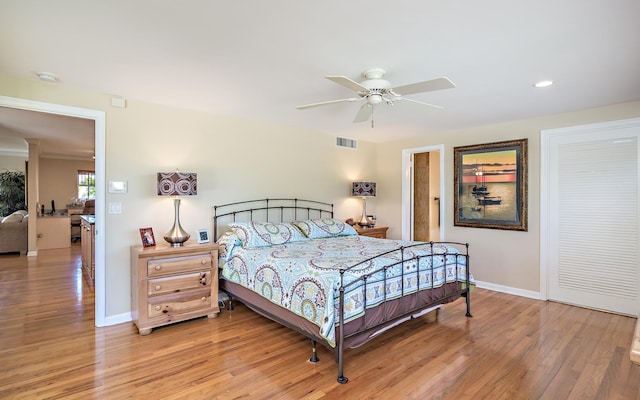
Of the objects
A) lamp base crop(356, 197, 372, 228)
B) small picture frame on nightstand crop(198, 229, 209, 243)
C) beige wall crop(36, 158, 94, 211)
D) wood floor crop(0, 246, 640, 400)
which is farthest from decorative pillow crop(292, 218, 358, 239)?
beige wall crop(36, 158, 94, 211)

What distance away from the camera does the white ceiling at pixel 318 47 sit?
2.00m

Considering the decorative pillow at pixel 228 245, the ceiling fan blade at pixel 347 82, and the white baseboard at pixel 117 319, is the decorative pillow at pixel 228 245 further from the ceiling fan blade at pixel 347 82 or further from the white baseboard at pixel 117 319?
the ceiling fan blade at pixel 347 82

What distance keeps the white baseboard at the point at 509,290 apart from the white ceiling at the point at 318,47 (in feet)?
8.29

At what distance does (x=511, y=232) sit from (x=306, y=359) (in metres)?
3.58

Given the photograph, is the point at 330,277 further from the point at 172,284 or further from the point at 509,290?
the point at 509,290

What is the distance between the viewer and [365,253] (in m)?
3.43

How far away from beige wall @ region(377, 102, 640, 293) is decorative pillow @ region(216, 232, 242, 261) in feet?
11.4

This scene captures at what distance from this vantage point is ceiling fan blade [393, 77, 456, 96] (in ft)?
7.83

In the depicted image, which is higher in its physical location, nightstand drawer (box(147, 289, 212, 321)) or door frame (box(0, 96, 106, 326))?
door frame (box(0, 96, 106, 326))

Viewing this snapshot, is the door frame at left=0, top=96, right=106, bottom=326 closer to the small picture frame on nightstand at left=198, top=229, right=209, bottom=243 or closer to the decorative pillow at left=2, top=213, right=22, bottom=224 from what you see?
the small picture frame on nightstand at left=198, top=229, right=209, bottom=243

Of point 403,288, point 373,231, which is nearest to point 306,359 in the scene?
point 403,288

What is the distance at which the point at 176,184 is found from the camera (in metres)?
3.72

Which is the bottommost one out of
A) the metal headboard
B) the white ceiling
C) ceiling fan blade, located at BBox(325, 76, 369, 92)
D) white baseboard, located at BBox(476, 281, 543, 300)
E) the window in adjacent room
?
white baseboard, located at BBox(476, 281, 543, 300)

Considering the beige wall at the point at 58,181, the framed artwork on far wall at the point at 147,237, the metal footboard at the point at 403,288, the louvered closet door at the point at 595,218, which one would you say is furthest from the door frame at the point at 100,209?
the beige wall at the point at 58,181
